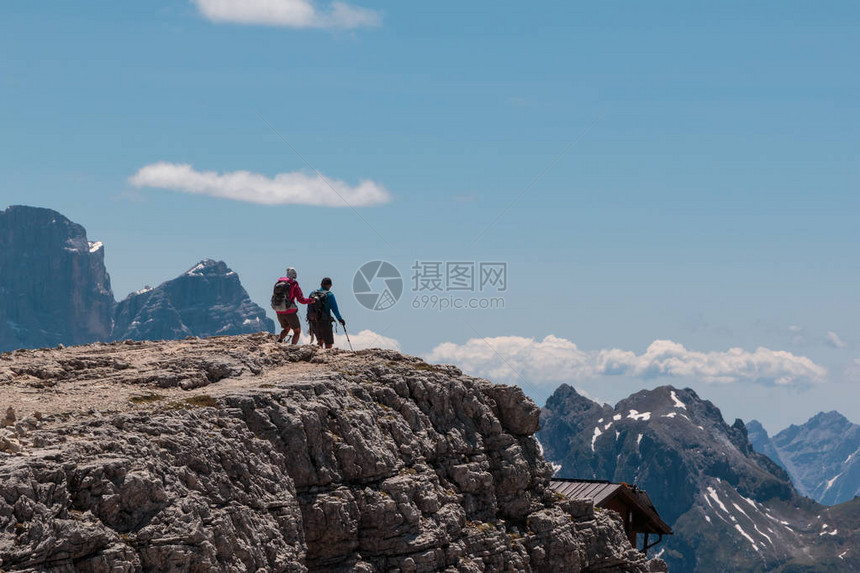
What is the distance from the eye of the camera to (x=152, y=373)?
43625mm

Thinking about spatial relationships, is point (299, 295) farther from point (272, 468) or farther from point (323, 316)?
point (272, 468)

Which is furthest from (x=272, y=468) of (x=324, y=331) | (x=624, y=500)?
(x=624, y=500)

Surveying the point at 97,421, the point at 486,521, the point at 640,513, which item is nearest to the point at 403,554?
the point at 486,521

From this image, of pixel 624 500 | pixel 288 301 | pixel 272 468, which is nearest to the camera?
pixel 272 468

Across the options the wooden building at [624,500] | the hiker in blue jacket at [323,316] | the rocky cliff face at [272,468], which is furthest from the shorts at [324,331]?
the wooden building at [624,500]

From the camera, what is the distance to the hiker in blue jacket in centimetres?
5619

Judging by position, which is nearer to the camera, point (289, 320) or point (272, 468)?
point (272, 468)

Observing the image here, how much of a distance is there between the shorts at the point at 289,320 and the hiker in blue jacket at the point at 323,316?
690mm

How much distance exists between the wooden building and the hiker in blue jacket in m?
14.8

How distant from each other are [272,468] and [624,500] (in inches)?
1171

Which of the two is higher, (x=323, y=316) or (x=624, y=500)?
(x=323, y=316)

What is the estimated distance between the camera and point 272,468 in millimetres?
38031

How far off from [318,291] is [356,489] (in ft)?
56.5

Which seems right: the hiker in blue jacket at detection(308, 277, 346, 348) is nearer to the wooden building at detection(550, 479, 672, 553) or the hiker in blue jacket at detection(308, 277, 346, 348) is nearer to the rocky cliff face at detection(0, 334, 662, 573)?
the rocky cliff face at detection(0, 334, 662, 573)
